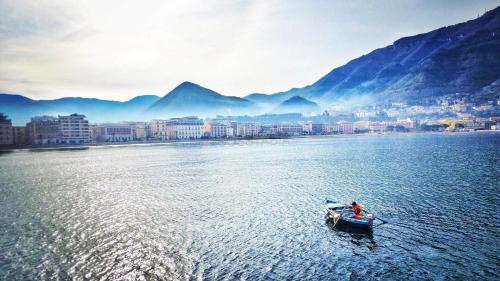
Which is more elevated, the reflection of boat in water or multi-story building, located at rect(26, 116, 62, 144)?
multi-story building, located at rect(26, 116, 62, 144)

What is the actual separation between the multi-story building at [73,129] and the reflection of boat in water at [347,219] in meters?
188

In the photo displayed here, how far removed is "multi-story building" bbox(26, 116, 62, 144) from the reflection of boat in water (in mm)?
188154

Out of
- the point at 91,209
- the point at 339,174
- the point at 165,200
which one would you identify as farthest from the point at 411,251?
the point at 339,174

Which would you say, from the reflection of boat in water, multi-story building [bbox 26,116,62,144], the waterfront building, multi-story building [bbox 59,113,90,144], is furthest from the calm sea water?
the waterfront building

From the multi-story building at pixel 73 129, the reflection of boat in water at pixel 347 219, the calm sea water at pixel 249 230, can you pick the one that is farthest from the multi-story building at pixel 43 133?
the reflection of boat in water at pixel 347 219

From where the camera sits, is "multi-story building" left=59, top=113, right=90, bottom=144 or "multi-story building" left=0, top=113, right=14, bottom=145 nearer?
"multi-story building" left=0, top=113, right=14, bottom=145

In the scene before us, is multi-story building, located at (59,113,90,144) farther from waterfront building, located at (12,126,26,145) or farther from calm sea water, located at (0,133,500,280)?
calm sea water, located at (0,133,500,280)

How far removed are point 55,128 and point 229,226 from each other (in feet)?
615

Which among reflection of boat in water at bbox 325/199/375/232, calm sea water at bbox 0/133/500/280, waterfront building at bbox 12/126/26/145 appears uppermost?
waterfront building at bbox 12/126/26/145

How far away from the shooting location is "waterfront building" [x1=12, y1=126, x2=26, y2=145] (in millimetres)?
176100

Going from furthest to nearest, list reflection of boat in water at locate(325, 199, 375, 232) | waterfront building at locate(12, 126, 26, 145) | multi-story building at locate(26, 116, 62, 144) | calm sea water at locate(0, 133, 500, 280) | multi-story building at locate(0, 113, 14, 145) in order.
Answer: multi-story building at locate(26, 116, 62, 144) < waterfront building at locate(12, 126, 26, 145) < multi-story building at locate(0, 113, 14, 145) < reflection of boat in water at locate(325, 199, 375, 232) < calm sea water at locate(0, 133, 500, 280)

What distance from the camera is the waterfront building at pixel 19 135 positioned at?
578 feet

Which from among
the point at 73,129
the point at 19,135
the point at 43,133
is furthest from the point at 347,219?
the point at 19,135

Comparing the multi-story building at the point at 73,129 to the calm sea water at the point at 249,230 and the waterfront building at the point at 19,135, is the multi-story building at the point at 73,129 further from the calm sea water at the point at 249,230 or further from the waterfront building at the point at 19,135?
the calm sea water at the point at 249,230
